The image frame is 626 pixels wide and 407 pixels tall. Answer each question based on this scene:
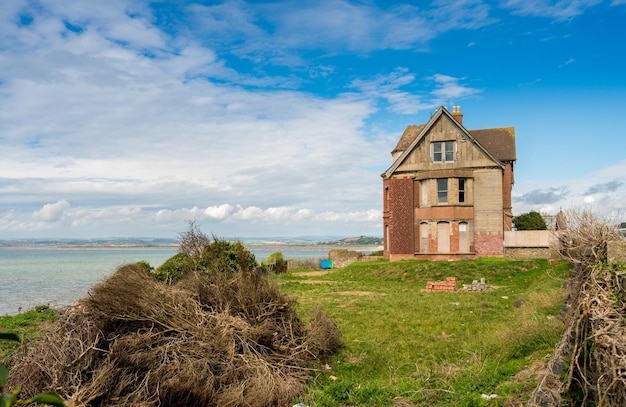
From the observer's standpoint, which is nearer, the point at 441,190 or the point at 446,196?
the point at 446,196

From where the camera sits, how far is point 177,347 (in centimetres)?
843

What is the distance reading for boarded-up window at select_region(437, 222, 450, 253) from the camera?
99.8ft

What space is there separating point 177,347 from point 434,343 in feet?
20.3

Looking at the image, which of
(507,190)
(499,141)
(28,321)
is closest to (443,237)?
(507,190)

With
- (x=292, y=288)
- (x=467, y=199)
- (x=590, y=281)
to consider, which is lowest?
(x=292, y=288)

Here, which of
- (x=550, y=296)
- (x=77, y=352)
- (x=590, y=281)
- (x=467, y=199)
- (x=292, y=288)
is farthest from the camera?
(x=467, y=199)

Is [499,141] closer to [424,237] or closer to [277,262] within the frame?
[424,237]

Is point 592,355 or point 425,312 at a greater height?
point 592,355

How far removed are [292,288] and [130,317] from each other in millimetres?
16203

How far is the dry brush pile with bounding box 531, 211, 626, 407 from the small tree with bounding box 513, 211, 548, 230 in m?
27.6

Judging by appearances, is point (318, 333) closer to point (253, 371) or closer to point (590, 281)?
point (253, 371)

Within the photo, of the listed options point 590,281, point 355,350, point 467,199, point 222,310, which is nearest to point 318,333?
point 355,350

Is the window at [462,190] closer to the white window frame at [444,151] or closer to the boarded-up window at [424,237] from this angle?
the white window frame at [444,151]

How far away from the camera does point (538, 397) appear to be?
6.04 metres
